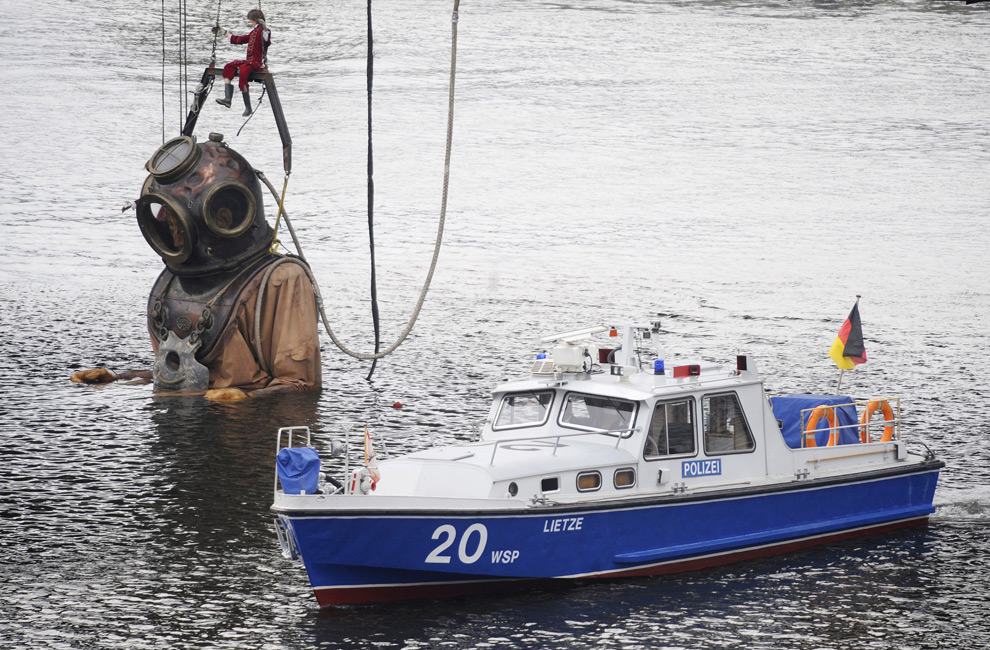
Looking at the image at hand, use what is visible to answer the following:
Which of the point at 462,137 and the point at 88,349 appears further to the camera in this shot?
the point at 462,137

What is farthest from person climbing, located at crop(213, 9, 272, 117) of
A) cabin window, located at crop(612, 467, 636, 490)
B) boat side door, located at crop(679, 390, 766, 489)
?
cabin window, located at crop(612, 467, 636, 490)

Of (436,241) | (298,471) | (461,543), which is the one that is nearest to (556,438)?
(461,543)

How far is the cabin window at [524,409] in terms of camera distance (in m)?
21.8

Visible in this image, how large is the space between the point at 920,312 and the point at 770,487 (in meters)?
24.1

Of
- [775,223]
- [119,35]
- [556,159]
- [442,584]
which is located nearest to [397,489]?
[442,584]

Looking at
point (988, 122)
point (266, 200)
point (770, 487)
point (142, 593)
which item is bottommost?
point (142, 593)

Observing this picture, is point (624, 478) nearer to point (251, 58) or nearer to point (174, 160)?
point (251, 58)

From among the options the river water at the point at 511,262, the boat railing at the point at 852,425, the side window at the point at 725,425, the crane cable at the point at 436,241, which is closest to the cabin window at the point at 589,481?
the river water at the point at 511,262

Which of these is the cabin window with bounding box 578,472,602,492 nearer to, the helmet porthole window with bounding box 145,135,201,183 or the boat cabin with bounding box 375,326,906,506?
the boat cabin with bounding box 375,326,906,506

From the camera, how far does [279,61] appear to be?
7481 centimetres

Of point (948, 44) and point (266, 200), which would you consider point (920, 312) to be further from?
point (948, 44)

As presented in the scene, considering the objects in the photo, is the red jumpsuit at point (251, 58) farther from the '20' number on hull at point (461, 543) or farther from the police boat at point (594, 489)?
the '20' number on hull at point (461, 543)

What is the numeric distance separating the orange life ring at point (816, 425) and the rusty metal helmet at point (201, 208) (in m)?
13.5

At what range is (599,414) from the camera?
2150 cm
